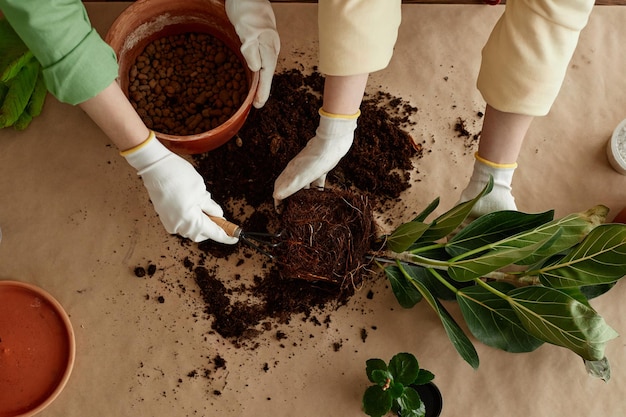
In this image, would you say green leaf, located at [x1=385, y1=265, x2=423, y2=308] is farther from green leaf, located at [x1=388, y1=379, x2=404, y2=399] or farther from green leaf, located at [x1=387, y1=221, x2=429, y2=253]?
green leaf, located at [x1=388, y1=379, x2=404, y2=399]

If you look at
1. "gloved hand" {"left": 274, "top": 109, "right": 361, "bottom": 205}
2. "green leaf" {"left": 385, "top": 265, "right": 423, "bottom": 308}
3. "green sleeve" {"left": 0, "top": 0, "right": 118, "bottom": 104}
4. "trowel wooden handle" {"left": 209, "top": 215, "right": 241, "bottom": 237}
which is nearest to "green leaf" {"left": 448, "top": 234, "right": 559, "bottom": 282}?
"green leaf" {"left": 385, "top": 265, "right": 423, "bottom": 308}

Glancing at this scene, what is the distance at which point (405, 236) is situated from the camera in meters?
1.15

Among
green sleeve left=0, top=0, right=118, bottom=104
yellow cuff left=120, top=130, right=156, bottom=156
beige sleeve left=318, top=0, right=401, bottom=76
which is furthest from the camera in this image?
yellow cuff left=120, top=130, right=156, bottom=156

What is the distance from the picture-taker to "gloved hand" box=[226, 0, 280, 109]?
1237mm

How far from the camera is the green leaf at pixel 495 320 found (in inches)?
45.4

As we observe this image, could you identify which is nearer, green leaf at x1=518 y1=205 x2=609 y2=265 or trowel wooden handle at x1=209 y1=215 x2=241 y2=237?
green leaf at x1=518 y1=205 x2=609 y2=265

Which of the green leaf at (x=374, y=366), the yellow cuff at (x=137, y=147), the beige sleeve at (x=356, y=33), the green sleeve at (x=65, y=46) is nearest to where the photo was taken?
the green sleeve at (x=65, y=46)

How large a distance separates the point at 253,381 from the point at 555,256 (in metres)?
0.71

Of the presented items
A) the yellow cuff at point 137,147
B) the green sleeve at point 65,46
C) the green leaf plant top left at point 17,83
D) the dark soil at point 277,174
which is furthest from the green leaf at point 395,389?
the green leaf plant top left at point 17,83

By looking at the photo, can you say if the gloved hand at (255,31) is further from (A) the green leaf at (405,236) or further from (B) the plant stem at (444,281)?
(B) the plant stem at (444,281)

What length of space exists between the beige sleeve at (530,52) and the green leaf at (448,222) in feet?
0.53

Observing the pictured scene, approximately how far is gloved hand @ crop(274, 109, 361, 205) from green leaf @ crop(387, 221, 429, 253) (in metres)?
0.21

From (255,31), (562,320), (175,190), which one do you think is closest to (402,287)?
(562,320)

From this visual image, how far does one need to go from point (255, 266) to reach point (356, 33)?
0.58m
